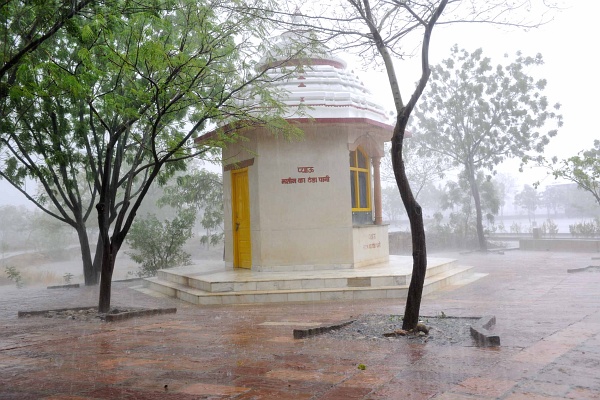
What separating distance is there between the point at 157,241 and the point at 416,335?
12853 mm

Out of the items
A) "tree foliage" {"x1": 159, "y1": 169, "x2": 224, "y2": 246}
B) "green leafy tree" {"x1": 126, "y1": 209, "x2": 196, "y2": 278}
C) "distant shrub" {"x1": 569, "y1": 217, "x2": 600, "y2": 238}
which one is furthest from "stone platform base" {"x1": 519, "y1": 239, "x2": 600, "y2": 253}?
"green leafy tree" {"x1": 126, "y1": 209, "x2": 196, "y2": 278}

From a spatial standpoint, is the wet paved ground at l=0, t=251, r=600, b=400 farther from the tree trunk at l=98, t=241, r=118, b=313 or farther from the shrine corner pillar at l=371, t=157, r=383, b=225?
the shrine corner pillar at l=371, t=157, r=383, b=225

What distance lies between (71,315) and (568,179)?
17105mm

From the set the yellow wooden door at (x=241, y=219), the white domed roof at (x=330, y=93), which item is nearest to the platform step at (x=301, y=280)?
the yellow wooden door at (x=241, y=219)

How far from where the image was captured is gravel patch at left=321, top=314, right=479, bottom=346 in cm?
595

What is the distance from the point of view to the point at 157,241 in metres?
17.5

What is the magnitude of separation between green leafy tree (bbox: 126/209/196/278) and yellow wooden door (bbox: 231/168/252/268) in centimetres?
448

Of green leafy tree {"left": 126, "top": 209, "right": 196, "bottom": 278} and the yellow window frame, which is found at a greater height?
the yellow window frame

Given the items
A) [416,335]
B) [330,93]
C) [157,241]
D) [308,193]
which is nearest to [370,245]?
[308,193]

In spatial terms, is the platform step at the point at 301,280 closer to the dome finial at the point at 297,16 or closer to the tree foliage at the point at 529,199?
the dome finial at the point at 297,16

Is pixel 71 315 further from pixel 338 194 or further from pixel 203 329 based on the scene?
pixel 338 194

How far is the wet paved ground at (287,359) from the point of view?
4102 millimetres

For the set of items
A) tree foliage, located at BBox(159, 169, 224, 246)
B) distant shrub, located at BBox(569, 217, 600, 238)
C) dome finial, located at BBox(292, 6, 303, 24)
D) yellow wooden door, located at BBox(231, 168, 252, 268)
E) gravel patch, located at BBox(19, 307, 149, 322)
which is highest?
dome finial, located at BBox(292, 6, 303, 24)

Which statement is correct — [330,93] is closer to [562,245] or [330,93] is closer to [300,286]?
[300,286]
